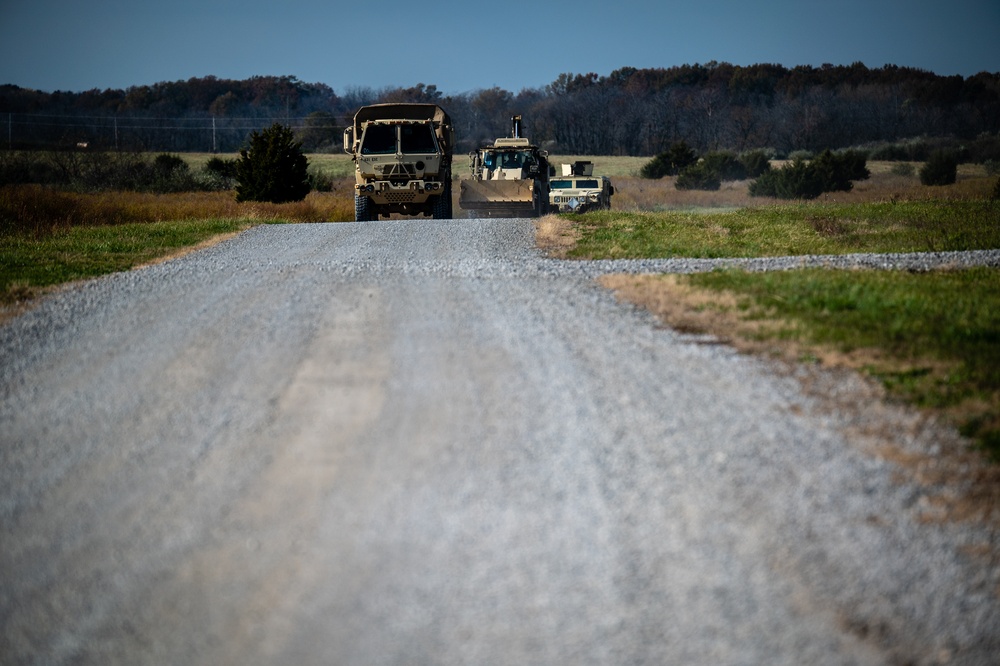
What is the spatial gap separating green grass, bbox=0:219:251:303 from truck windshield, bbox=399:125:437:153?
15.0 ft

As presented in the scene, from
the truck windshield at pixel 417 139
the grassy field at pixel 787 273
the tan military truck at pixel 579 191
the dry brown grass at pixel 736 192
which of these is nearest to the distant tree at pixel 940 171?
the dry brown grass at pixel 736 192

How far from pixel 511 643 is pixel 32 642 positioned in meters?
1.70

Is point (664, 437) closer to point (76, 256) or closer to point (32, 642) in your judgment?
point (32, 642)

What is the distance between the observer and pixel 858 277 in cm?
1087

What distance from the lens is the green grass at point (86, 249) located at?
12.6 metres

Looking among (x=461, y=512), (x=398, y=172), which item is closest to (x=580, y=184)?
(x=398, y=172)

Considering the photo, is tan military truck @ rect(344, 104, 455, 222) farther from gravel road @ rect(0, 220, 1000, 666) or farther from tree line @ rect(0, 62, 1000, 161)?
tree line @ rect(0, 62, 1000, 161)

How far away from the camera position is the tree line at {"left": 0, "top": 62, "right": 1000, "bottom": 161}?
7919 cm

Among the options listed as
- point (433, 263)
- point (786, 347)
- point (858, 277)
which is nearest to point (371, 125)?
point (433, 263)

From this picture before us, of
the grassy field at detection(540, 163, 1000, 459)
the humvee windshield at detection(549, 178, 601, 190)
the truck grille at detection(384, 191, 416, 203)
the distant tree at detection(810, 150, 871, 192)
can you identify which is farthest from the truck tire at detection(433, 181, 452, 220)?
the distant tree at detection(810, 150, 871, 192)

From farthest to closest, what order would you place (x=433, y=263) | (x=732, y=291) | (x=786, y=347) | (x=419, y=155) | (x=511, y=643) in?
(x=419, y=155), (x=433, y=263), (x=732, y=291), (x=786, y=347), (x=511, y=643)

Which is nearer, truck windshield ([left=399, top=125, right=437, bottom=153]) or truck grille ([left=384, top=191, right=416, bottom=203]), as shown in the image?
truck windshield ([left=399, top=125, right=437, bottom=153])

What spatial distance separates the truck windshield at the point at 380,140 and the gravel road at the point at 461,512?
16617mm

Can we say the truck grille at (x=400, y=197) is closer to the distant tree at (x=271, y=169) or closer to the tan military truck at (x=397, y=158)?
the tan military truck at (x=397, y=158)
